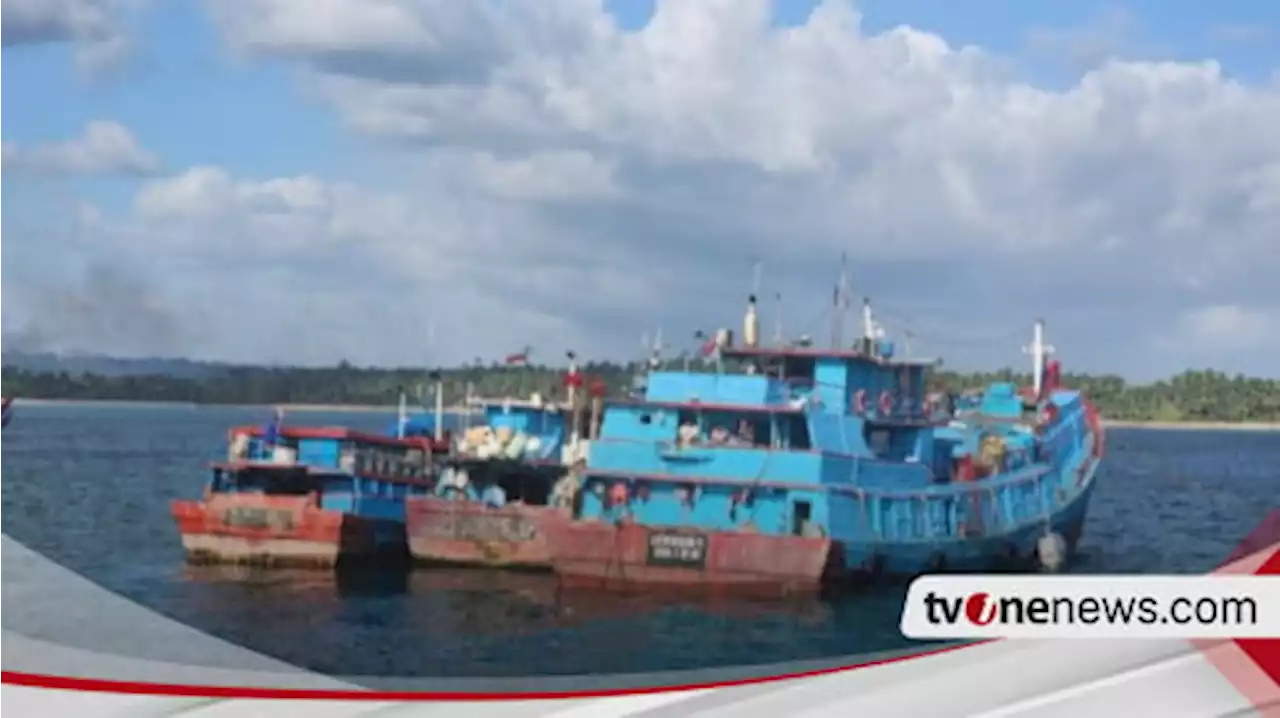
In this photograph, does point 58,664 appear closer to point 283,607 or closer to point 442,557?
point 283,607

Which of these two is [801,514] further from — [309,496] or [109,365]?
[109,365]

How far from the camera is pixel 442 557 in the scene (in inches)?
111

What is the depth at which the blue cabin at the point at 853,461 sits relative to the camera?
244 centimetres

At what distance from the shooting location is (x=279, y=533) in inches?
106

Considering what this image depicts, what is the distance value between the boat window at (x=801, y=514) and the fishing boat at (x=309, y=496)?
0.57 meters

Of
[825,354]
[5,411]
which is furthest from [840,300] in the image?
[5,411]

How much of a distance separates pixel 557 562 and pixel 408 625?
321 mm

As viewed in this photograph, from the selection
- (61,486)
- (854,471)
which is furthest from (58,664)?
(854,471)

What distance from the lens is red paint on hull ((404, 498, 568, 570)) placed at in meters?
2.73

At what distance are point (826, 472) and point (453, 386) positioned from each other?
1.84 ft

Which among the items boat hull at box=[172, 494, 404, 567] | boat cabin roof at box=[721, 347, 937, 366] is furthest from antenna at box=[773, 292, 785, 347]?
boat hull at box=[172, 494, 404, 567]

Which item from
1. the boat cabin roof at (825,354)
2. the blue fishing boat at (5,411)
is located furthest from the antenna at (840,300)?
the blue fishing boat at (5,411)

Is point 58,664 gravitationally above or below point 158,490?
below

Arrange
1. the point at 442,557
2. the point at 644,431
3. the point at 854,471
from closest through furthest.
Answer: the point at 854,471
the point at 644,431
the point at 442,557
